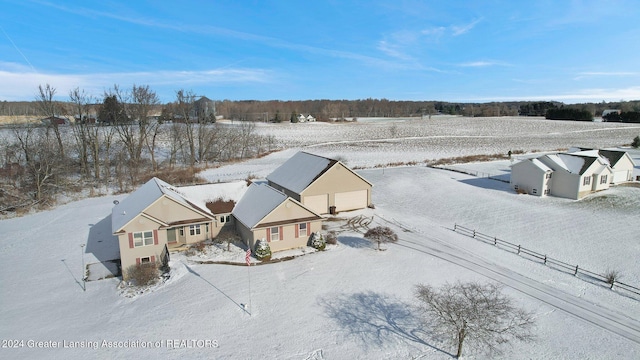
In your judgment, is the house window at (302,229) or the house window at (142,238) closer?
the house window at (142,238)

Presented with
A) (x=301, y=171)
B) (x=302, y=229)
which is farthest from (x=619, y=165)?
(x=302, y=229)

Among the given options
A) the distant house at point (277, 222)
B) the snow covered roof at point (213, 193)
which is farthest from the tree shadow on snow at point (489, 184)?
the snow covered roof at point (213, 193)

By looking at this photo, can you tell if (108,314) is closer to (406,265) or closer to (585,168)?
(406,265)

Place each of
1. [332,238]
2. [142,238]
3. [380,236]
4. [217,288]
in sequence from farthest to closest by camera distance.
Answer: [332,238] < [380,236] < [142,238] < [217,288]

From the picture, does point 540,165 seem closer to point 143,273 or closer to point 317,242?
point 317,242

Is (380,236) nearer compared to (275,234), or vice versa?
(275,234)

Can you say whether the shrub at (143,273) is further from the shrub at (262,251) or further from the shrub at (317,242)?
the shrub at (317,242)

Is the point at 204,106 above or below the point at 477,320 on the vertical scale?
above
